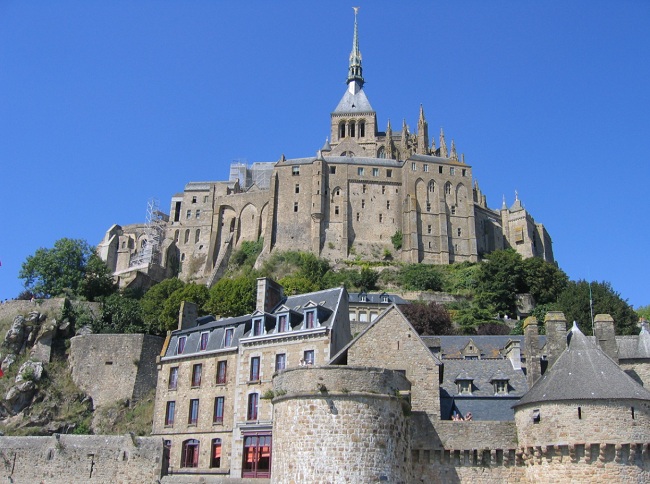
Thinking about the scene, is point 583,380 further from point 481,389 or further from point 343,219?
point 343,219

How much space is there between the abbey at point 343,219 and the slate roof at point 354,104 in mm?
8280

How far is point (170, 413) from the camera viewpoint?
124 feet

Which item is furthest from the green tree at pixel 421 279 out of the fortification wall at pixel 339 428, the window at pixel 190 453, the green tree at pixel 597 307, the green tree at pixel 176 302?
the fortification wall at pixel 339 428

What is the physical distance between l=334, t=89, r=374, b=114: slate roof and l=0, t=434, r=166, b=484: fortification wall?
8861 cm

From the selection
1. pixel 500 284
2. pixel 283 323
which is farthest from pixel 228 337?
pixel 500 284

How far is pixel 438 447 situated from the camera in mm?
Answer: 24250

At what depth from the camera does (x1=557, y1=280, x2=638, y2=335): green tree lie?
53625mm

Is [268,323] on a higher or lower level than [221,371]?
higher

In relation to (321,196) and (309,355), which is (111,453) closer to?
(309,355)

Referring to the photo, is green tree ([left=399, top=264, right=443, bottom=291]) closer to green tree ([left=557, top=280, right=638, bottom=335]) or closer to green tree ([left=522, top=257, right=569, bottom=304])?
green tree ([left=522, top=257, right=569, bottom=304])

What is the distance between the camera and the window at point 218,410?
117 feet

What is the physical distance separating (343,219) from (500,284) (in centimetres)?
2570

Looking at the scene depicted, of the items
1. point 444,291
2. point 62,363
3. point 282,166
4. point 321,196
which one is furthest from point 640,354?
point 282,166

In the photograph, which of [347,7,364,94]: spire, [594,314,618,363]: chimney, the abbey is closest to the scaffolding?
the abbey
